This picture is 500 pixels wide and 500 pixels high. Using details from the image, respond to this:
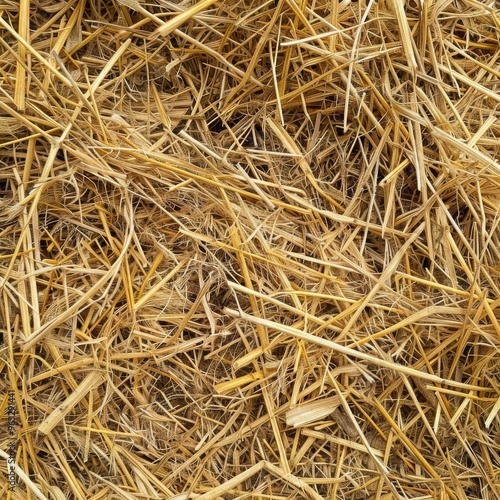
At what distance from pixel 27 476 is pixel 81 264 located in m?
0.47

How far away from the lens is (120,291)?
118cm

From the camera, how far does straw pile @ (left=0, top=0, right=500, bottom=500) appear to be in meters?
1.14

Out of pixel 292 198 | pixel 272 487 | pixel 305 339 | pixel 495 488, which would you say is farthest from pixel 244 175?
pixel 495 488

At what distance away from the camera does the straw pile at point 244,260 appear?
1.14 meters

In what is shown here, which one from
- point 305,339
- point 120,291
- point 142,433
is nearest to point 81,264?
point 120,291

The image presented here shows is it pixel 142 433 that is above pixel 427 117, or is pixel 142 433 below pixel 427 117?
below

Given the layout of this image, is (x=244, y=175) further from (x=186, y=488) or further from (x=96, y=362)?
(x=186, y=488)

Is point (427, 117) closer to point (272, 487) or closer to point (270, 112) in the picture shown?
point (270, 112)

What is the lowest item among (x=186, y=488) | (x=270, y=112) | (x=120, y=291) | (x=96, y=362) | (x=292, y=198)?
(x=186, y=488)

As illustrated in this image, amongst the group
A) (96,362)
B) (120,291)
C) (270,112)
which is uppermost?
(270,112)

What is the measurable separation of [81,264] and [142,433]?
409 millimetres

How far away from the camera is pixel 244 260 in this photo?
1144 millimetres

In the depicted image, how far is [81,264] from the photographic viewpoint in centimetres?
118

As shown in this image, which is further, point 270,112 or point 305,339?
point 270,112
